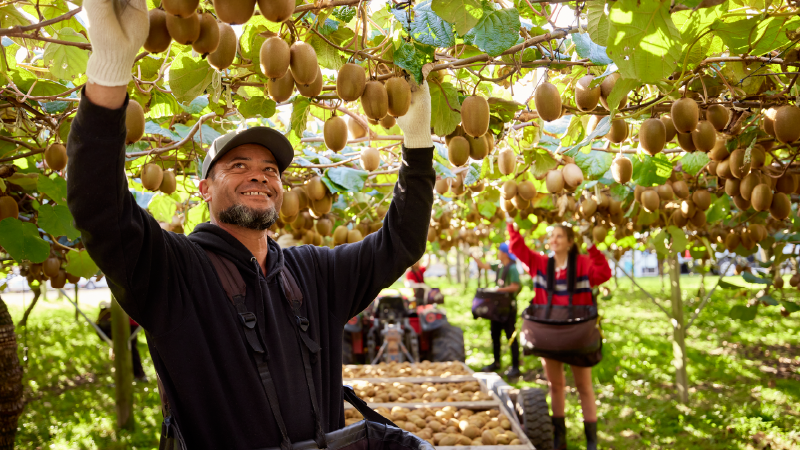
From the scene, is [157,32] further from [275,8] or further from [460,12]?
[460,12]

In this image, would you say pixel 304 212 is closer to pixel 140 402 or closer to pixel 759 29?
pixel 759 29

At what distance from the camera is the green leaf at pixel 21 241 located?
8.14ft

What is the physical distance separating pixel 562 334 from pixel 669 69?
3481mm

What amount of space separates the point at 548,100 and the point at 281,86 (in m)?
0.83

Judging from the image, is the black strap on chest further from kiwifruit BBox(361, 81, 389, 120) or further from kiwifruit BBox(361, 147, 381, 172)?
kiwifruit BBox(361, 147, 381, 172)

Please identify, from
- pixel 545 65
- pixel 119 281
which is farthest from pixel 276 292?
pixel 545 65

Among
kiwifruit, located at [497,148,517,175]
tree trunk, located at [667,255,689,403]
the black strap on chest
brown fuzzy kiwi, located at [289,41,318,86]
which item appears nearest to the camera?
brown fuzzy kiwi, located at [289,41,318,86]

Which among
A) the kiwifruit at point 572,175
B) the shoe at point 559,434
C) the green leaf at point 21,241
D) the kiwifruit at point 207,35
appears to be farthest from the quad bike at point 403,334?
the kiwifruit at point 207,35

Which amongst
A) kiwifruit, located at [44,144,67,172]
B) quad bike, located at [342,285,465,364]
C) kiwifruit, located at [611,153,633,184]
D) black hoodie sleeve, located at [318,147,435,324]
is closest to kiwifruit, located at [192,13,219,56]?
black hoodie sleeve, located at [318,147,435,324]

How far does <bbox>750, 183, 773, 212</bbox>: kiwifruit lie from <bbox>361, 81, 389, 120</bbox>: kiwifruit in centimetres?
186

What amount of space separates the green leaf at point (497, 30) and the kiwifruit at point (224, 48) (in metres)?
0.62

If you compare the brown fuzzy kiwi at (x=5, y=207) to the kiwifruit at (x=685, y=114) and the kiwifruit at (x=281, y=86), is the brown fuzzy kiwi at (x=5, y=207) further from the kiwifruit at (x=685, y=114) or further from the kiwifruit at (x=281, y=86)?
the kiwifruit at (x=685, y=114)

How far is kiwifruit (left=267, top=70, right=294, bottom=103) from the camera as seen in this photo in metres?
1.61

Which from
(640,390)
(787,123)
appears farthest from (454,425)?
(640,390)
